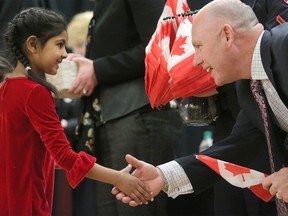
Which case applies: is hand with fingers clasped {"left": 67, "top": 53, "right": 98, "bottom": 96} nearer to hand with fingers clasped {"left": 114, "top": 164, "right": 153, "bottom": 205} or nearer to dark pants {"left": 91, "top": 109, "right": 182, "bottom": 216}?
dark pants {"left": 91, "top": 109, "right": 182, "bottom": 216}

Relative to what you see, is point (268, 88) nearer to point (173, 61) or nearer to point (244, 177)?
point (244, 177)

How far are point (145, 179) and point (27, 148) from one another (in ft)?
1.44

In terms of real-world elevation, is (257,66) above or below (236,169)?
above

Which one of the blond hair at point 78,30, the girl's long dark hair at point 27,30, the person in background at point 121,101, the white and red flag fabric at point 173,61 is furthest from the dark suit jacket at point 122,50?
the blond hair at point 78,30

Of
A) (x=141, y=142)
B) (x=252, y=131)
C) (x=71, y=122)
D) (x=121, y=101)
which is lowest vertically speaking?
(x=71, y=122)

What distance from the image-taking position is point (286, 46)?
2.23m

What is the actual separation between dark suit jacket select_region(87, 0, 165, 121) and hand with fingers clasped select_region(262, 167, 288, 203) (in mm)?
928

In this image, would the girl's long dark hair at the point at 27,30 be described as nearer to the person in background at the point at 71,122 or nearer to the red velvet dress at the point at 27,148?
the red velvet dress at the point at 27,148

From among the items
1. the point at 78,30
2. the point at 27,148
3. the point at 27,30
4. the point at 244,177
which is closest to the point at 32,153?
the point at 27,148

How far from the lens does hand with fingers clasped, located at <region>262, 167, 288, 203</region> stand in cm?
228

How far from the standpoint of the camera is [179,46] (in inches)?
108

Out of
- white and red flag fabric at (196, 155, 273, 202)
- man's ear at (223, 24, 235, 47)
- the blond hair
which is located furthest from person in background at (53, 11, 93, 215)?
man's ear at (223, 24, 235, 47)

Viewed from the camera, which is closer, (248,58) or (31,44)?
(248,58)

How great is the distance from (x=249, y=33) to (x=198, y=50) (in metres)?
0.22
